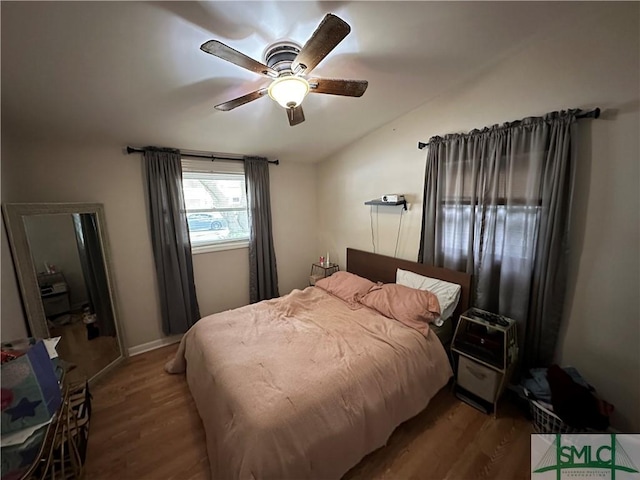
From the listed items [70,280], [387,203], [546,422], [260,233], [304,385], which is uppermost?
[387,203]

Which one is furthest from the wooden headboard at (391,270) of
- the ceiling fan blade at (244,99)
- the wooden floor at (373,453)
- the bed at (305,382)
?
the ceiling fan blade at (244,99)

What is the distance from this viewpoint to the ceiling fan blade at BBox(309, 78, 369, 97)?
4.67 feet

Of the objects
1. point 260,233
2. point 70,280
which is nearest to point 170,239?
point 70,280

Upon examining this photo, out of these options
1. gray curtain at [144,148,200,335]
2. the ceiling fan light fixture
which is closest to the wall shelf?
the ceiling fan light fixture

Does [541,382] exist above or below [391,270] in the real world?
below

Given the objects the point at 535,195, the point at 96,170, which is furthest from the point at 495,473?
the point at 96,170

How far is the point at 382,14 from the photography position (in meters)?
1.36

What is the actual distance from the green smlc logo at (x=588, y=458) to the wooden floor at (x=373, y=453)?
1.73ft

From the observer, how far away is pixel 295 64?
1.24 metres

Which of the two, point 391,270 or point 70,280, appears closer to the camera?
point 70,280

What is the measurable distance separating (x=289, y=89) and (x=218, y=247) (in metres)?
2.32

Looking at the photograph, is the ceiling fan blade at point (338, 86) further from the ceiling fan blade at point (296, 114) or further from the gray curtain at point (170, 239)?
the gray curtain at point (170, 239)

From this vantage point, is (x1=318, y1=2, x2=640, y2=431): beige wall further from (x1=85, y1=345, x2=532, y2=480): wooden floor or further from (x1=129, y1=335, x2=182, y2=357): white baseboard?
(x1=129, y1=335, x2=182, y2=357): white baseboard

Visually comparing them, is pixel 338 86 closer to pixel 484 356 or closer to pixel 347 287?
pixel 347 287
